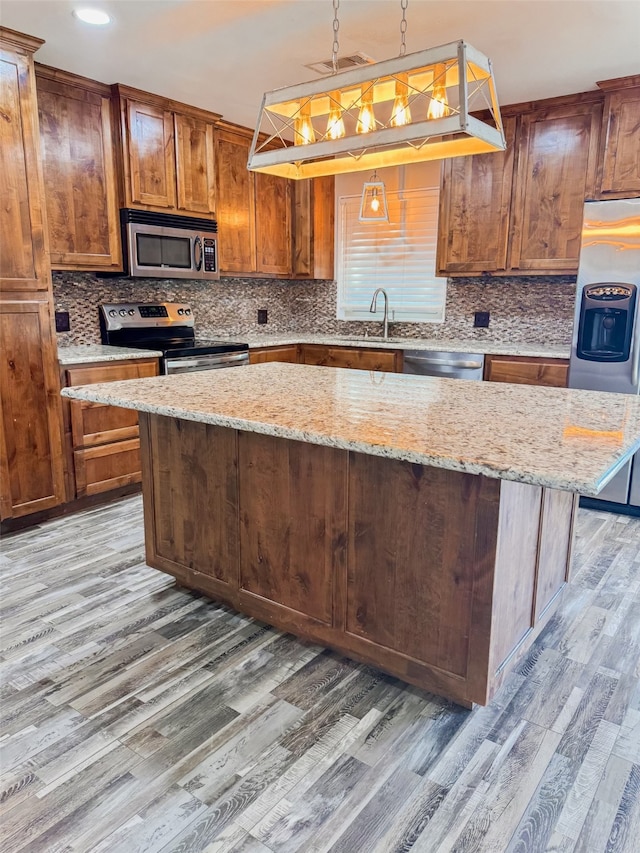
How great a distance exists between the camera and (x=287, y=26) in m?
2.74

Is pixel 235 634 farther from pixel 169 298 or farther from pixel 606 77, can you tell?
pixel 606 77

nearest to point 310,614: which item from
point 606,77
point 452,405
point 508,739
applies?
point 508,739

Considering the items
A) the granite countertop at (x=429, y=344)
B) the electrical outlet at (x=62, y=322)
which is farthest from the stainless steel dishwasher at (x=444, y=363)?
Answer: the electrical outlet at (x=62, y=322)

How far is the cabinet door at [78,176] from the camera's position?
A: 11.0 feet

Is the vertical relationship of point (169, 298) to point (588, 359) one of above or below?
above

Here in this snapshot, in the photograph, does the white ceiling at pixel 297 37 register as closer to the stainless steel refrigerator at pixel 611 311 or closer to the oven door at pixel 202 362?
the stainless steel refrigerator at pixel 611 311

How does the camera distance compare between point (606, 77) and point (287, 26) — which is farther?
point (606, 77)

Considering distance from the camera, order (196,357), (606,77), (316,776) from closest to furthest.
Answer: (316,776) → (606,77) → (196,357)

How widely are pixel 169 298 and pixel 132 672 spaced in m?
3.10

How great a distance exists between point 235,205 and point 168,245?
34.3 inches

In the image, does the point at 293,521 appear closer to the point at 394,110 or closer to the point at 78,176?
the point at 394,110

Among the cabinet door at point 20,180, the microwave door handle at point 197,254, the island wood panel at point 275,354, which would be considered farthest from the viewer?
the island wood panel at point 275,354

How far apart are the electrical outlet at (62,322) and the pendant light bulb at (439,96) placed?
2809 millimetres

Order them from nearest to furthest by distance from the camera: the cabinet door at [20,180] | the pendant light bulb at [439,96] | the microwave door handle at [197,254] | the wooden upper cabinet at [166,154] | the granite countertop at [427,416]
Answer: the granite countertop at [427,416], the pendant light bulb at [439,96], the cabinet door at [20,180], the wooden upper cabinet at [166,154], the microwave door handle at [197,254]
